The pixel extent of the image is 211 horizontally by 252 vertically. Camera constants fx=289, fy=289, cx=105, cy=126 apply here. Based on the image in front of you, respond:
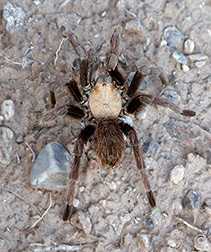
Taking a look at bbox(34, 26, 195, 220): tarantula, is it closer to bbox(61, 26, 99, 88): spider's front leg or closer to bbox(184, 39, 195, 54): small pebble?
bbox(61, 26, 99, 88): spider's front leg

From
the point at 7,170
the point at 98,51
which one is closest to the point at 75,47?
the point at 98,51

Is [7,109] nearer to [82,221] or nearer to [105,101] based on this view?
[105,101]

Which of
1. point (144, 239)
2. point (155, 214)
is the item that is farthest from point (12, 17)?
point (144, 239)

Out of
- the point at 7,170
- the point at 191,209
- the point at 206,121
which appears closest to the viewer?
the point at 191,209

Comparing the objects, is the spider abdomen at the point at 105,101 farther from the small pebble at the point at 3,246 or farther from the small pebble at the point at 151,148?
the small pebble at the point at 3,246

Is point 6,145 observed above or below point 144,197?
above

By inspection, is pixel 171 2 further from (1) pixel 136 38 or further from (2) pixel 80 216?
(2) pixel 80 216

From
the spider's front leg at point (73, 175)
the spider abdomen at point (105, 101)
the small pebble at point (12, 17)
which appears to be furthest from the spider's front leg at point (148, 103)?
the small pebble at point (12, 17)

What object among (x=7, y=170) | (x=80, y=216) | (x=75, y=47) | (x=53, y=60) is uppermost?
(x=75, y=47)

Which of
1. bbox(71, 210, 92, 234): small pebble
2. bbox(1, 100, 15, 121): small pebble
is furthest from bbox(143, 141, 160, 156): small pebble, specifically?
bbox(1, 100, 15, 121): small pebble
